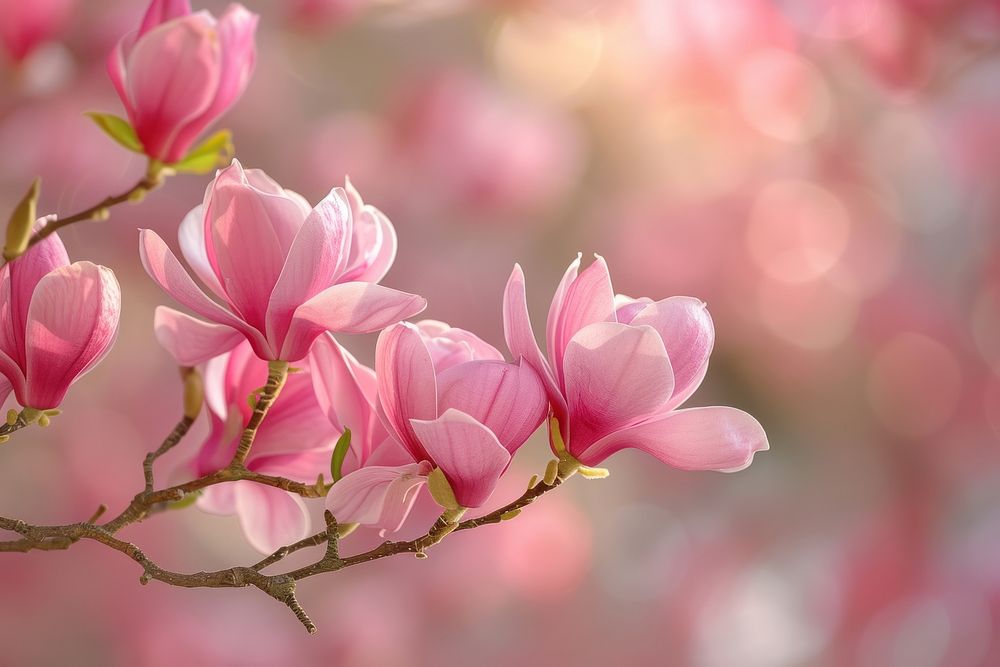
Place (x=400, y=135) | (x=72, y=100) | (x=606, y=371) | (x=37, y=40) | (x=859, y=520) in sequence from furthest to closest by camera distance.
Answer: (x=859, y=520), (x=400, y=135), (x=72, y=100), (x=37, y=40), (x=606, y=371)

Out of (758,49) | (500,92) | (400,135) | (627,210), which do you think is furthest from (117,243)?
(758,49)

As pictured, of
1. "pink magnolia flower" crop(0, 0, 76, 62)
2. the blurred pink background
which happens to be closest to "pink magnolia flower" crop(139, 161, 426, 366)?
"pink magnolia flower" crop(0, 0, 76, 62)

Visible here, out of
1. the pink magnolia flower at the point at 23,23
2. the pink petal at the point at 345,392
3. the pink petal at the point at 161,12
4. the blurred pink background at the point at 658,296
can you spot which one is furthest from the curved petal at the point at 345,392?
the blurred pink background at the point at 658,296

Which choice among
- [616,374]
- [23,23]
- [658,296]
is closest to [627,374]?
[616,374]

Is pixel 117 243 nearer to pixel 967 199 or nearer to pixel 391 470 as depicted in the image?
pixel 391 470

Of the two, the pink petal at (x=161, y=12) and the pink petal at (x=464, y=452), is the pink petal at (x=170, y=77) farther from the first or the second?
the pink petal at (x=464, y=452)

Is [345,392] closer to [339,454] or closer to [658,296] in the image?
[339,454]

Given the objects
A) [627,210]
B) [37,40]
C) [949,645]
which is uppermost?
[37,40]

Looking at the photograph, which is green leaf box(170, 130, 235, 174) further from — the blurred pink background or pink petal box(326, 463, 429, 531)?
the blurred pink background
